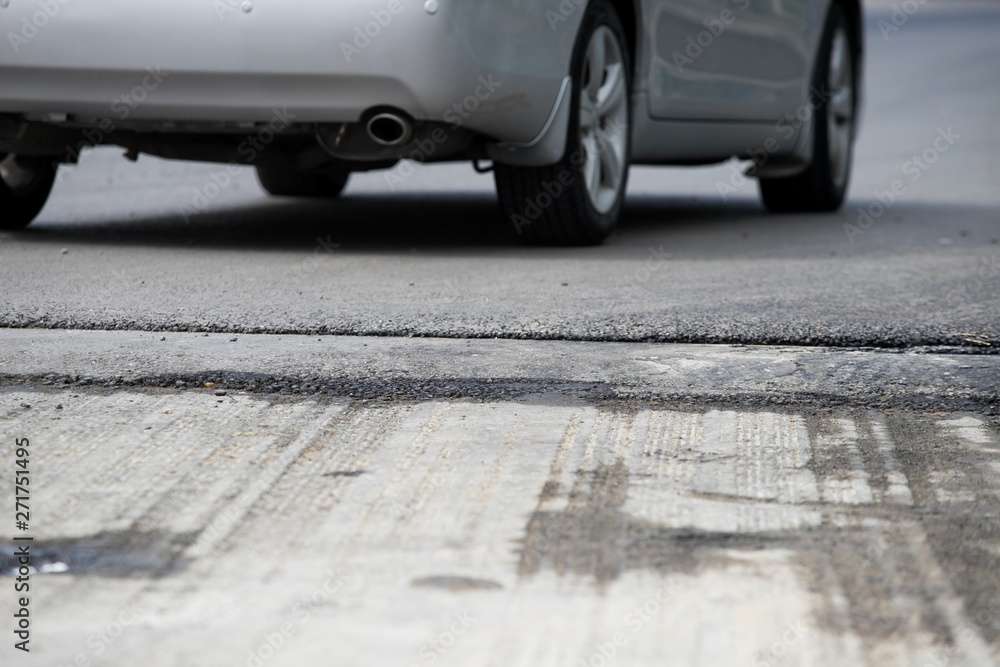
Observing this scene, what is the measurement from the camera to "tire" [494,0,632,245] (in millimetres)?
4180

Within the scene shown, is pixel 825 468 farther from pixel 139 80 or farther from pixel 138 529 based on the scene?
pixel 139 80

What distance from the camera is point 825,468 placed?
199 cm

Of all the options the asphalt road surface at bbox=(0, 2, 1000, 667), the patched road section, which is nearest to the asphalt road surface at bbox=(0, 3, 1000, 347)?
the asphalt road surface at bbox=(0, 2, 1000, 667)

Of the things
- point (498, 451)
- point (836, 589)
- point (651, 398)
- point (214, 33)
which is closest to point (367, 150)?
point (214, 33)

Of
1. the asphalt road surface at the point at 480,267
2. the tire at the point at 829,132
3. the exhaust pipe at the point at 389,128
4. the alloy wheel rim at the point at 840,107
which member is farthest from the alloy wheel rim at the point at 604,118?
the alloy wheel rim at the point at 840,107

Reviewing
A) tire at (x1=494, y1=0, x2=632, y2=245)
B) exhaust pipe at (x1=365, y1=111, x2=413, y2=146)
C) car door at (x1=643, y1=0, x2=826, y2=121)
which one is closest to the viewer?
exhaust pipe at (x1=365, y1=111, x2=413, y2=146)

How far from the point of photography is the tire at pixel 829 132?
19.9ft

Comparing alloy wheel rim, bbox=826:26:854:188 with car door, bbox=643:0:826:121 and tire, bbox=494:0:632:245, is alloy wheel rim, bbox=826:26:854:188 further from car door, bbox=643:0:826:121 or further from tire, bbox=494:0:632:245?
tire, bbox=494:0:632:245

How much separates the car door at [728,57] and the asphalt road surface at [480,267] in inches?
20.4

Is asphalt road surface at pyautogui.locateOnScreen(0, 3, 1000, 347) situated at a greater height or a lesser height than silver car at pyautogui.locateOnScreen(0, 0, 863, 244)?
lesser

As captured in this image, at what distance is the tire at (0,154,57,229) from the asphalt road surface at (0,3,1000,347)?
0.10 meters

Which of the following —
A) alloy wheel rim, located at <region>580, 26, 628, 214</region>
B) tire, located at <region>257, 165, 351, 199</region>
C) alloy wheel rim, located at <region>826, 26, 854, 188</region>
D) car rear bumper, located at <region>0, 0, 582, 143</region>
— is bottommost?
tire, located at <region>257, 165, 351, 199</region>

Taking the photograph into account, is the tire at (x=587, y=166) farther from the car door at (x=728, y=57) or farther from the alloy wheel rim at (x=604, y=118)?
the car door at (x=728, y=57)

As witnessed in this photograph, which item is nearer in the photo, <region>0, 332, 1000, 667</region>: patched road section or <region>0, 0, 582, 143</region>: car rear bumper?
<region>0, 332, 1000, 667</region>: patched road section
